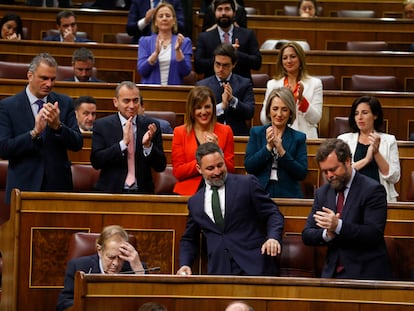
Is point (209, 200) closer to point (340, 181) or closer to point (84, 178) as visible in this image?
point (340, 181)

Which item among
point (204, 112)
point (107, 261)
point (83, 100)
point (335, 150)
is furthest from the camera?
point (83, 100)

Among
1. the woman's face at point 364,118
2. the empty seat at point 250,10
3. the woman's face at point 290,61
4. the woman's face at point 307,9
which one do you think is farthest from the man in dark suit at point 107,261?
the empty seat at point 250,10

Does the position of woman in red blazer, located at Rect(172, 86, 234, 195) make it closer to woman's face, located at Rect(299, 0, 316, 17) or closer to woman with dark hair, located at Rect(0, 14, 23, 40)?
woman with dark hair, located at Rect(0, 14, 23, 40)

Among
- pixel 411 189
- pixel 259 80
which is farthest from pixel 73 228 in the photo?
pixel 259 80

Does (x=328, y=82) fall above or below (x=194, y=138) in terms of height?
above

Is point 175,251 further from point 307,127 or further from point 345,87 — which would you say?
point 345,87

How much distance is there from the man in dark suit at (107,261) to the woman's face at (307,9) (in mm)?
5029

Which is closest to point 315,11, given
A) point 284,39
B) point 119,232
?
point 284,39

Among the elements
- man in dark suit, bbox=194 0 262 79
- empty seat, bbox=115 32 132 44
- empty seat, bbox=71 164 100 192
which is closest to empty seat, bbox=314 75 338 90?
man in dark suit, bbox=194 0 262 79

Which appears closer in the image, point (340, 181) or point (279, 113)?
point (340, 181)

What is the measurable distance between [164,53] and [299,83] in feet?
3.69

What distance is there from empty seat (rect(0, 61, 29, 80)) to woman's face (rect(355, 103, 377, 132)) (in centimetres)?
274

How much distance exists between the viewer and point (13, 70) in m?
8.36

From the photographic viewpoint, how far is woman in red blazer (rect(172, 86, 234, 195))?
20.5 feet
